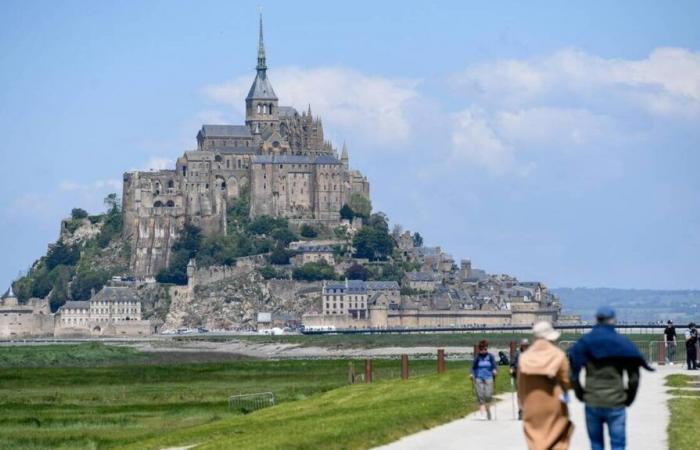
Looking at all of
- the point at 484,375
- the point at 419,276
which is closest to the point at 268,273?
the point at 419,276

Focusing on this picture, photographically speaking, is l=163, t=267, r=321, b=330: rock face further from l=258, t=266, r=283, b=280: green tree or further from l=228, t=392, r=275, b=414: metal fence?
l=228, t=392, r=275, b=414: metal fence

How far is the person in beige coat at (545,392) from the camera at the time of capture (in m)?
19.3

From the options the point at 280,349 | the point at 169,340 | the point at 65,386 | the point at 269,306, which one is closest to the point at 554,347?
the point at 65,386

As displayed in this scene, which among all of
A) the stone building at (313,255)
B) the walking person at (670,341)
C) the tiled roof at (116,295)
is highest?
the stone building at (313,255)

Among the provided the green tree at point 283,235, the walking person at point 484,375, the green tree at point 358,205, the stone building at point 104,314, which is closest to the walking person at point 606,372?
the walking person at point 484,375

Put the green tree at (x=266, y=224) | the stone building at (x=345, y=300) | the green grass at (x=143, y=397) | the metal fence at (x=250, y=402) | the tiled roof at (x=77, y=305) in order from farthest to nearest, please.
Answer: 1. the green tree at (x=266, y=224)
2. the tiled roof at (x=77, y=305)
3. the stone building at (x=345, y=300)
4. the metal fence at (x=250, y=402)
5. the green grass at (x=143, y=397)

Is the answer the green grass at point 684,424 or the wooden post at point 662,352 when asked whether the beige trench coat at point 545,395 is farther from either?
the wooden post at point 662,352

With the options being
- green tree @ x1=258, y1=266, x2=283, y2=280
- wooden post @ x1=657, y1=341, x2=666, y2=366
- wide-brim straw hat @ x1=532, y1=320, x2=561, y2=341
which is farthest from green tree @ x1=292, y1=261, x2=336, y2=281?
wide-brim straw hat @ x1=532, y1=320, x2=561, y2=341

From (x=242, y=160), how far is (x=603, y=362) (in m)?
179

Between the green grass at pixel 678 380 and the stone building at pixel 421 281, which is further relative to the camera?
the stone building at pixel 421 281

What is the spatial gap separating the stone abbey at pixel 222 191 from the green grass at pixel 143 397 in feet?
336

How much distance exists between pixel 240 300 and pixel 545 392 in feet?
562

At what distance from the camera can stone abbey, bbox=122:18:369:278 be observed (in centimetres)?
19375

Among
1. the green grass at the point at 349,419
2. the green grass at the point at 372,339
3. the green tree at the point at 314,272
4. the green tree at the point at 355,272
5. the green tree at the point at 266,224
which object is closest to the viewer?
the green grass at the point at 349,419
